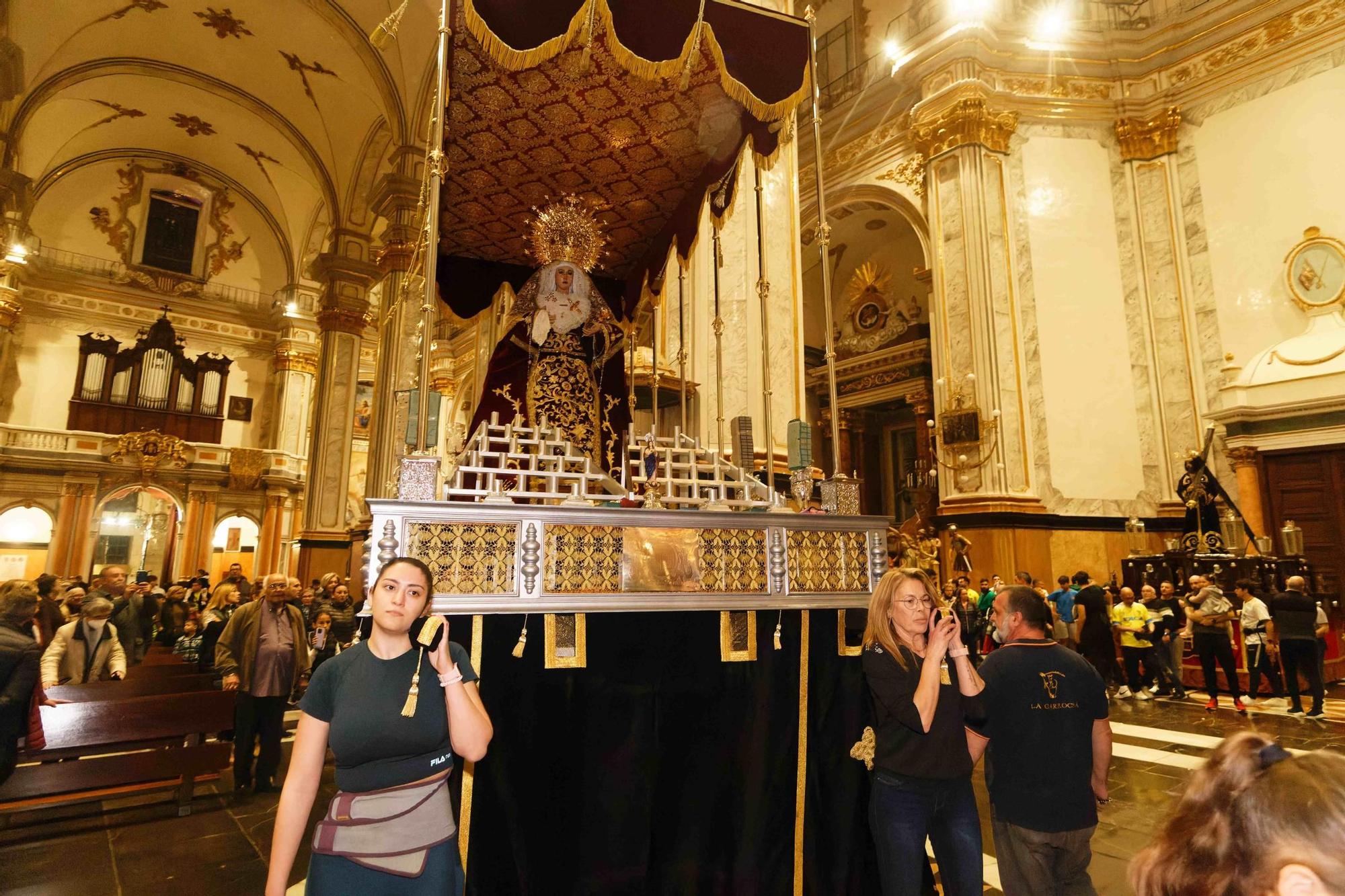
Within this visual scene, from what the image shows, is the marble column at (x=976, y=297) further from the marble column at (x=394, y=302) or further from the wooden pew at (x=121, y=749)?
the wooden pew at (x=121, y=749)

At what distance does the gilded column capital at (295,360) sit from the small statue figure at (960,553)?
17826 millimetres

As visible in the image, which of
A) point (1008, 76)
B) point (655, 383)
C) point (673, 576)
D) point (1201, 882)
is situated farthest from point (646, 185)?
point (1008, 76)

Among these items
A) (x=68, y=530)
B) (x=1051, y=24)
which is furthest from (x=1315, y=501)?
(x=68, y=530)

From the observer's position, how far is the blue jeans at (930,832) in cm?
221

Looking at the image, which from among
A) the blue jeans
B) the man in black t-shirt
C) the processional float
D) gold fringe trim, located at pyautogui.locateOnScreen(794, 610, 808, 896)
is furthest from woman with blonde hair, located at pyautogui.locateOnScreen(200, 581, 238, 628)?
the man in black t-shirt

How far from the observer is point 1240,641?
793 cm

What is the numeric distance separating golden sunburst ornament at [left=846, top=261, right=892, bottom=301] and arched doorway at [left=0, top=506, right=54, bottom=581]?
65.9 ft

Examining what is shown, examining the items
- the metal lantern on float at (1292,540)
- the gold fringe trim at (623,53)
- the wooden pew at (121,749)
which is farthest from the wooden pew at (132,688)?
the metal lantern on float at (1292,540)

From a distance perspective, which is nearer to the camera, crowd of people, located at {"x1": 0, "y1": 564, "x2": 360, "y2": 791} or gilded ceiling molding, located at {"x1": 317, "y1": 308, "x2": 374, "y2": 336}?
crowd of people, located at {"x1": 0, "y1": 564, "x2": 360, "y2": 791}

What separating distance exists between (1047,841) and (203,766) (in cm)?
446

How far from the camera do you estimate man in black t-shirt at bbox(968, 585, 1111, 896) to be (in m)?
2.18

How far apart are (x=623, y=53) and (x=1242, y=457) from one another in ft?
34.3

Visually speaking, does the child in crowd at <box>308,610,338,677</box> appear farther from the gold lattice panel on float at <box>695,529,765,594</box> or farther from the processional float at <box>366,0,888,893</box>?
the gold lattice panel on float at <box>695,529,765,594</box>

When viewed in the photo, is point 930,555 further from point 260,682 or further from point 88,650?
point 88,650
